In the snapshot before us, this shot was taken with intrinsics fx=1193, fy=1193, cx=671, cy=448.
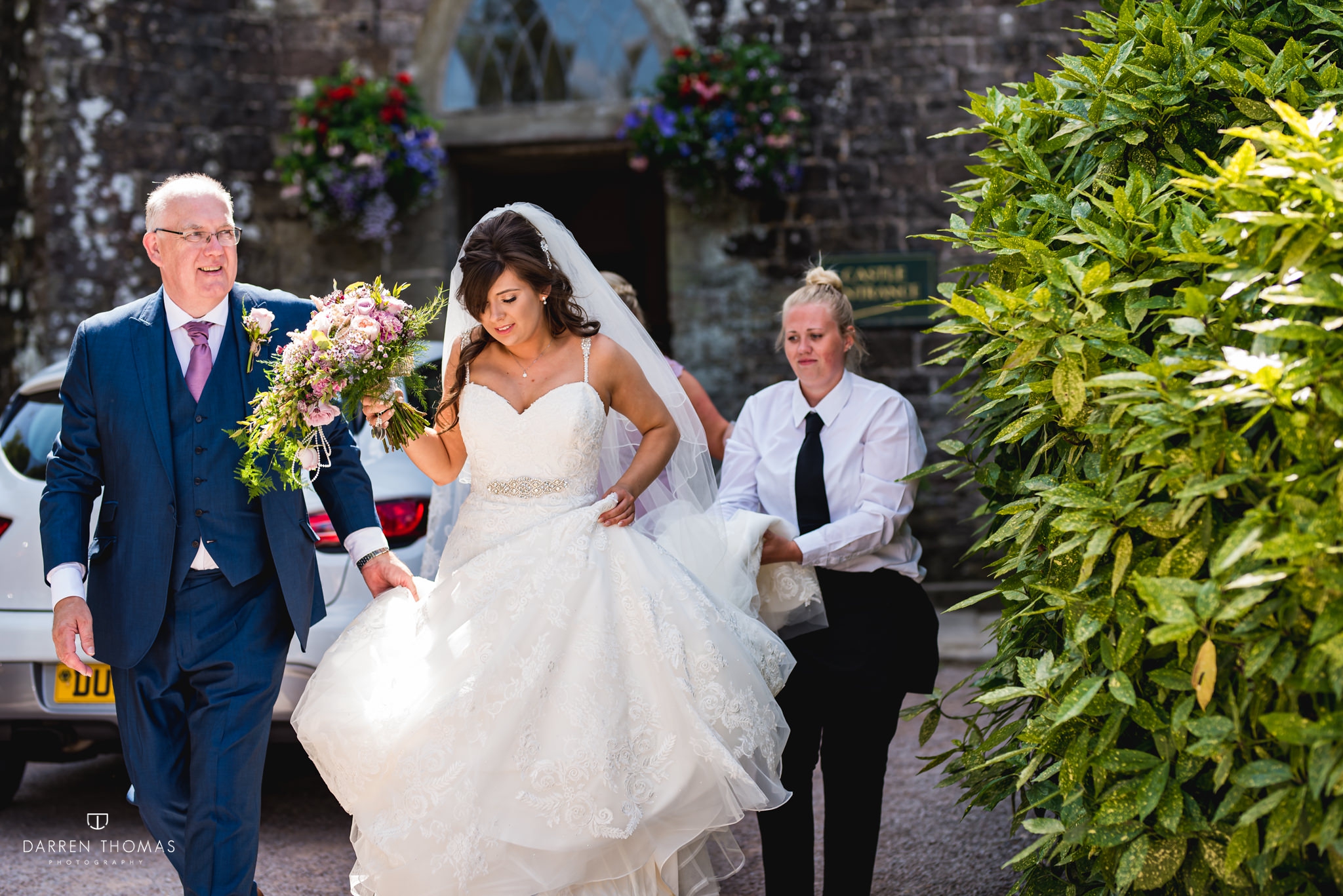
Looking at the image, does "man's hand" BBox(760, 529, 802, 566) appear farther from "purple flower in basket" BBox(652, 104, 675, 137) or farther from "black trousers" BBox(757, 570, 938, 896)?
"purple flower in basket" BBox(652, 104, 675, 137)

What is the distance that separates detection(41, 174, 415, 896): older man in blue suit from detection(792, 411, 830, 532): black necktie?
1.48 metres

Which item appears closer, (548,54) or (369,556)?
(369,556)

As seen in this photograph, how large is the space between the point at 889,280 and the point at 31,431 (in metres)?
5.84

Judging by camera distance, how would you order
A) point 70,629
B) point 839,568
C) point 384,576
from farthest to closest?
point 839,568 → point 384,576 → point 70,629

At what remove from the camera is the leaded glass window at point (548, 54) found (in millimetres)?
8875

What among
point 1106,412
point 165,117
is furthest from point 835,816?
point 165,117

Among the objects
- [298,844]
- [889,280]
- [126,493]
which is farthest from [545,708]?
[889,280]

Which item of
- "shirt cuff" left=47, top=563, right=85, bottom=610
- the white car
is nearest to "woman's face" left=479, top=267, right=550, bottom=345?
the white car

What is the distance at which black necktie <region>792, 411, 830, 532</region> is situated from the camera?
3672 millimetres

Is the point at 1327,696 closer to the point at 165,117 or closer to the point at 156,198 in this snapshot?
the point at 156,198

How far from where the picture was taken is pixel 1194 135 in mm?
2900

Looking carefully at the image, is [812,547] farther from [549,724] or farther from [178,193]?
[178,193]

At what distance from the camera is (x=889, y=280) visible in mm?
8625

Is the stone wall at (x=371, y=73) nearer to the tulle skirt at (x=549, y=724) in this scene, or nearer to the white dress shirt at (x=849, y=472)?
the white dress shirt at (x=849, y=472)
